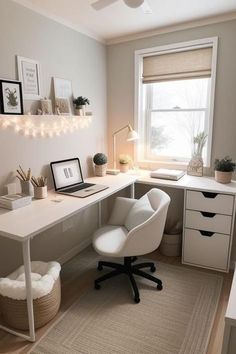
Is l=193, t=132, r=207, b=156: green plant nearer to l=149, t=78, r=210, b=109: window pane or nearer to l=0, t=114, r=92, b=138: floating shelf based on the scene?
l=149, t=78, r=210, b=109: window pane

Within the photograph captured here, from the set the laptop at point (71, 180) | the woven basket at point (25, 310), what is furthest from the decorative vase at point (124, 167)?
the woven basket at point (25, 310)

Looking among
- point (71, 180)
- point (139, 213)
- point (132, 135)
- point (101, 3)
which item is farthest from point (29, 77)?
point (139, 213)

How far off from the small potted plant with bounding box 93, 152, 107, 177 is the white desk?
23.8 inches

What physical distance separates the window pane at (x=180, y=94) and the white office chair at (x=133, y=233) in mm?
1130

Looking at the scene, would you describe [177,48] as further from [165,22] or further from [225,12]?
[225,12]

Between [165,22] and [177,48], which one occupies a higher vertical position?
[165,22]

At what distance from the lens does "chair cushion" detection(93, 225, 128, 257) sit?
2012 millimetres

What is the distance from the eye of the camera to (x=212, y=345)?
1.69m

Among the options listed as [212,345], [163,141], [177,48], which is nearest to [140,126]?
[163,141]

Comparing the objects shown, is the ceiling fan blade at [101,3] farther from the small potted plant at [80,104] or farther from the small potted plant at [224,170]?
the small potted plant at [224,170]

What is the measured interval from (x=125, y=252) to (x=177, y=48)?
6.82 feet

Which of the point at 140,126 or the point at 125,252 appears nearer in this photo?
the point at 125,252

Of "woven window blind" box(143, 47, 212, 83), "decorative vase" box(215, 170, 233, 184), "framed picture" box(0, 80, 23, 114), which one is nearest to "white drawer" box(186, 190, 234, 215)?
"decorative vase" box(215, 170, 233, 184)

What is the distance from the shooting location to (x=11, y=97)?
1990 millimetres
